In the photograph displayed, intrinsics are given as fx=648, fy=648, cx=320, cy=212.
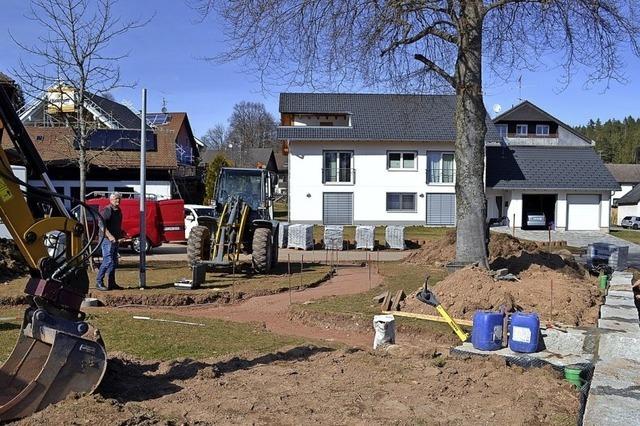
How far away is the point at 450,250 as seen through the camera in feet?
68.0

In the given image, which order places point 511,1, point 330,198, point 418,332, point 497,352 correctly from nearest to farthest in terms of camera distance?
point 497,352, point 418,332, point 511,1, point 330,198

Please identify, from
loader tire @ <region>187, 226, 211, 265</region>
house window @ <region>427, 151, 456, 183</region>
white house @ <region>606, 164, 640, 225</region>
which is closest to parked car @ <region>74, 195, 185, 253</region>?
loader tire @ <region>187, 226, 211, 265</region>

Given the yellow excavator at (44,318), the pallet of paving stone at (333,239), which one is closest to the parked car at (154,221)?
the pallet of paving stone at (333,239)

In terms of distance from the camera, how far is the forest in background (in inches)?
4592

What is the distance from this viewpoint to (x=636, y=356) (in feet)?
25.3

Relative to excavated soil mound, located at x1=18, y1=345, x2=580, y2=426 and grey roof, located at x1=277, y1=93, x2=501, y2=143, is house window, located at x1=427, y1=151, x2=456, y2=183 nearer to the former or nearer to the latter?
grey roof, located at x1=277, y1=93, x2=501, y2=143

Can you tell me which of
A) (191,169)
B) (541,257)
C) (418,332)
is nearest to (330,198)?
(191,169)

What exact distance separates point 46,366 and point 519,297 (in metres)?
8.11

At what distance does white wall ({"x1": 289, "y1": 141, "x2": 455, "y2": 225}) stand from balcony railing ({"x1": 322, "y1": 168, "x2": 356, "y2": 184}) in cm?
27

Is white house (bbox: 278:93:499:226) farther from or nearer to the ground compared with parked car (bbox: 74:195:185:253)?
farther from the ground

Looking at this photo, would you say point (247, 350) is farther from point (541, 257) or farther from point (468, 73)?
point (541, 257)

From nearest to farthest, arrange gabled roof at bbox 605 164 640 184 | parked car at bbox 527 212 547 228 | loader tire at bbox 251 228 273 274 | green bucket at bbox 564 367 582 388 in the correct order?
green bucket at bbox 564 367 582 388 < loader tire at bbox 251 228 273 274 < parked car at bbox 527 212 547 228 < gabled roof at bbox 605 164 640 184

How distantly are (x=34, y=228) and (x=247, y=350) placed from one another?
3756 mm

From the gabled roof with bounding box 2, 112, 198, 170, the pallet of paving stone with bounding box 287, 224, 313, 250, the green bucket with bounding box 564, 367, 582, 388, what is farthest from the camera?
the gabled roof with bounding box 2, 112, 198, 170
